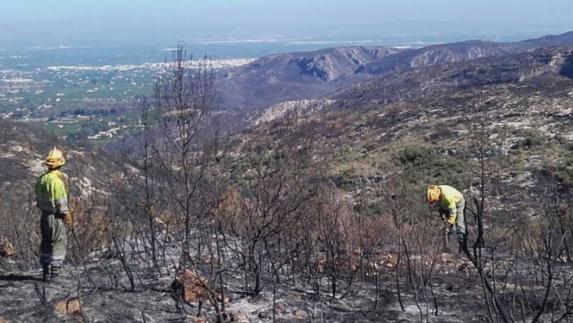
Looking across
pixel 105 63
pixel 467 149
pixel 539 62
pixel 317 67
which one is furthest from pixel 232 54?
pixel 467 149

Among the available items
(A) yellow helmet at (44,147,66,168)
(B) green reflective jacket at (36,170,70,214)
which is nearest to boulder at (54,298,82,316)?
(B) green reflective jacket at (36,170,70,214)

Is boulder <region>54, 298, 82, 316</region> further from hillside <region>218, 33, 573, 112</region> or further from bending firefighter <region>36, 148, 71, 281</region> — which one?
hillside <region>218, 33, 573, 112</region>

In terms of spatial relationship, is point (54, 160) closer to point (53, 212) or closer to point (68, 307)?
point (53, 212)

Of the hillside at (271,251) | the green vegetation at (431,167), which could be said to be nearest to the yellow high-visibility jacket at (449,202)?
the hillside at (271,251)

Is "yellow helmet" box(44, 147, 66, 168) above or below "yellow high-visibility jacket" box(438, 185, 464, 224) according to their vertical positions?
above

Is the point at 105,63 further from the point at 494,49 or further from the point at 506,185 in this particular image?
the point at 506,185
